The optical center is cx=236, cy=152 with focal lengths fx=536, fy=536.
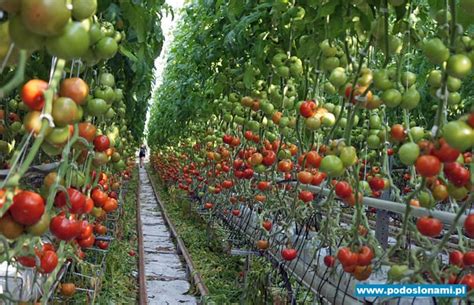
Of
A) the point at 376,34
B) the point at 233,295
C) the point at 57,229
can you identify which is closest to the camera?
the point at 57,229

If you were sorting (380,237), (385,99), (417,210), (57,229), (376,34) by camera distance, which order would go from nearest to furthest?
(57,229), (385,99), (417,210), (376,34), (380,237)

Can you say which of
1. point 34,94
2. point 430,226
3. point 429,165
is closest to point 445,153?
point 429,165

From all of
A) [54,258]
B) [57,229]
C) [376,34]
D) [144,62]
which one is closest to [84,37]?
[57,229]

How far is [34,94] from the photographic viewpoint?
3.16ft

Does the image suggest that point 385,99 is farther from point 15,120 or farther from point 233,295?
point 233,295

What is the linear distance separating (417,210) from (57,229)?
109cm

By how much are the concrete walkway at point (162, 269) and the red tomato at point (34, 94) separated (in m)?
5.05

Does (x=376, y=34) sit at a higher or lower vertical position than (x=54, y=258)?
higher

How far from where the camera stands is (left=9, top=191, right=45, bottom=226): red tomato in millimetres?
955

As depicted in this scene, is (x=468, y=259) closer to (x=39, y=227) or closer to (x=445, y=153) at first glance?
(x=445, y=153)

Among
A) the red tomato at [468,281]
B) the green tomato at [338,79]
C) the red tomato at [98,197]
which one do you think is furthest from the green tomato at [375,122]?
the red tomato at [98,197]

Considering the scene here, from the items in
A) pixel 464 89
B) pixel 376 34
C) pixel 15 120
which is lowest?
pixel 15 120

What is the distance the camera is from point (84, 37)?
884mm

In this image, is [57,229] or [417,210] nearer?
[57,229]
